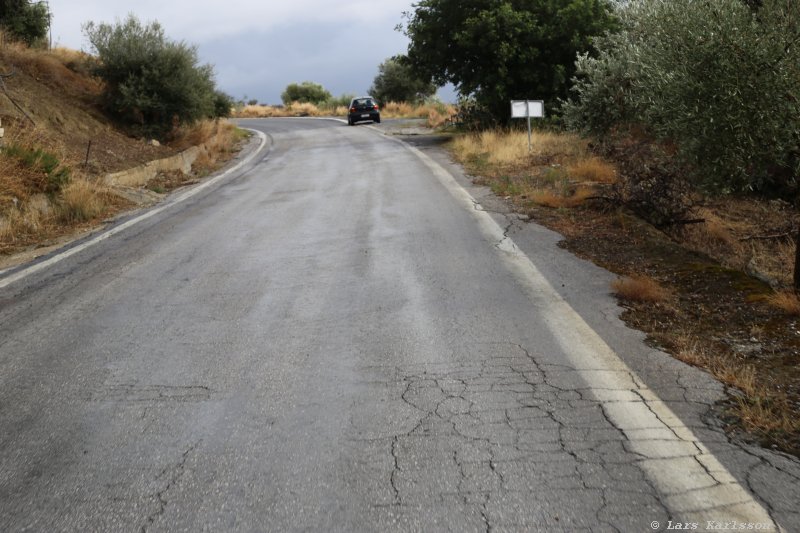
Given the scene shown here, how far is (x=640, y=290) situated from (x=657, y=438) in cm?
243

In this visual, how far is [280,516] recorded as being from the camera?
258 cm

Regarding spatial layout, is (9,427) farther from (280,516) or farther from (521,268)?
(521,268)

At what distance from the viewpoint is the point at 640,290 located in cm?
532

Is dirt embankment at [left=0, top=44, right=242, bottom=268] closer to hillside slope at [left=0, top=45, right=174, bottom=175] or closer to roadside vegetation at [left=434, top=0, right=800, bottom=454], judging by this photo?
hillside slope at [left=0, top=45, right=174, bottom=175]

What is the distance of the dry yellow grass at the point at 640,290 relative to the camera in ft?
17.3

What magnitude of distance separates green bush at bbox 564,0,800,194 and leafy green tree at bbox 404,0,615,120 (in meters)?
16.2

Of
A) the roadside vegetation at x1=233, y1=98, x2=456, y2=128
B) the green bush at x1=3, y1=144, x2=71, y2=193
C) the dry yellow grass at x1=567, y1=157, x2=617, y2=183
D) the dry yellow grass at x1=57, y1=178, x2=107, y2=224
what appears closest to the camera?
the dry yellow grass at x1=57, y1=178, x2=107, y2=224

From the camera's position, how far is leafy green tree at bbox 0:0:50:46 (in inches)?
801

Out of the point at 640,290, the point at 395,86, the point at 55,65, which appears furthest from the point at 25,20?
the point at 395,86

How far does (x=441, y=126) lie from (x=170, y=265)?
24.5 metres

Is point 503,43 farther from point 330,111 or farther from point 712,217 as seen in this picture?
point 330,111

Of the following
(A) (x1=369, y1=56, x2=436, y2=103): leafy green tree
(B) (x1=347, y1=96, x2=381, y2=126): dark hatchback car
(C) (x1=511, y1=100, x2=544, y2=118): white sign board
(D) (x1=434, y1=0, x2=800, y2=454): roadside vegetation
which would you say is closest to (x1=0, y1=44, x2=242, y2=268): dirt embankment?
(D) (x1=434, y1=0, x2=800, y2=454): roadside vegetation

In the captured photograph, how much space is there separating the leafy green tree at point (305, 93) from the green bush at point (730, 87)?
60806 millimetres

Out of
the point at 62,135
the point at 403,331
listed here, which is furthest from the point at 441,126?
the point at 403,331
